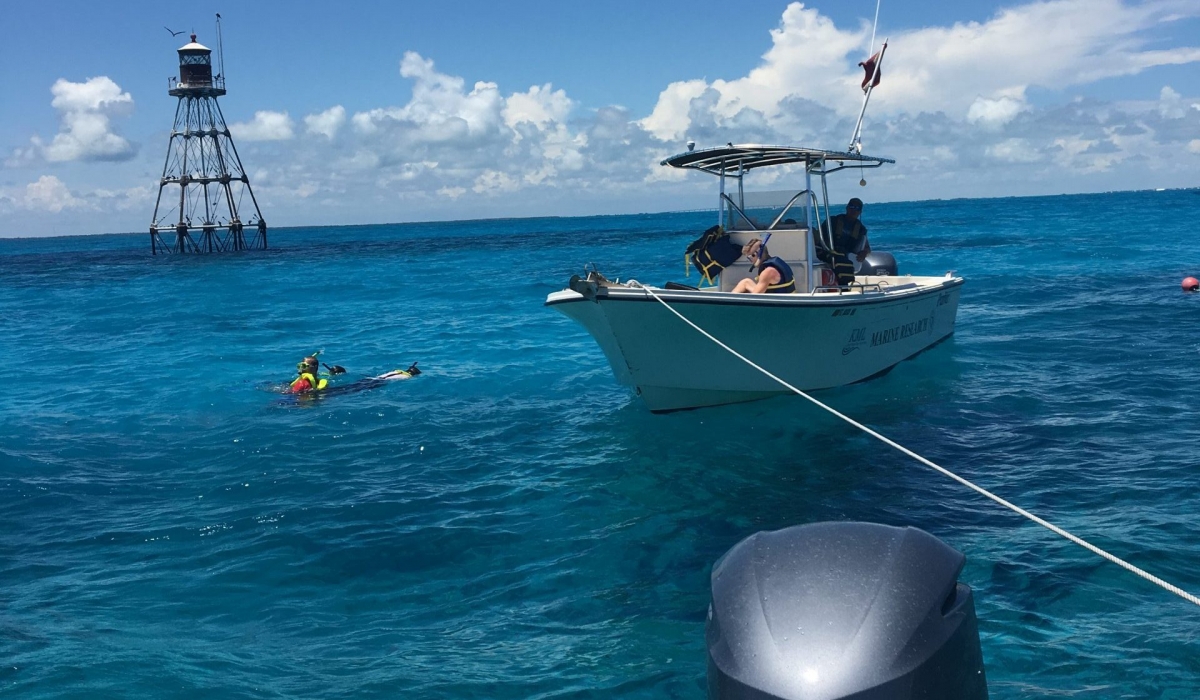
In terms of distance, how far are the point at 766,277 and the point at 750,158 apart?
246 cm

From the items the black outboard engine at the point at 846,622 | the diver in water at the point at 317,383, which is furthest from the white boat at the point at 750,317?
the black outboard engine at the point at 846,622

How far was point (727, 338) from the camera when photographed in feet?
35.7

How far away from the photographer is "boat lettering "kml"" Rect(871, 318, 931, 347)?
41.9ft

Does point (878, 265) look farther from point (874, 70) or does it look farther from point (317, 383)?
point (317, 383)

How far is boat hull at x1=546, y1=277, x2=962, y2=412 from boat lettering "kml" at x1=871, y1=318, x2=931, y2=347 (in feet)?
0.14

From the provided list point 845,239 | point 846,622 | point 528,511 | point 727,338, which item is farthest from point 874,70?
point 846,622

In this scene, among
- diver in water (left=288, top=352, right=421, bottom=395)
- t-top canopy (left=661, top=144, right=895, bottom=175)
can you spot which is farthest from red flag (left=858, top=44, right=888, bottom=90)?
diver in water (left=288, top=352, right=421, bottom=395)

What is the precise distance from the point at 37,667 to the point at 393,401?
8.45 m

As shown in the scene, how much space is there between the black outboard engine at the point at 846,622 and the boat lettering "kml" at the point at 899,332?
978 cm

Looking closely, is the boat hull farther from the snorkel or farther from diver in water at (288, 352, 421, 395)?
diver in water at (288, 352, 421, 395)

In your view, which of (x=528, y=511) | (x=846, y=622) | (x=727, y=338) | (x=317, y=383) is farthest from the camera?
(x=317, y=383)

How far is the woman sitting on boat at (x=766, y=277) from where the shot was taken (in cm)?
1102

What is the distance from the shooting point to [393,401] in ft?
46.9

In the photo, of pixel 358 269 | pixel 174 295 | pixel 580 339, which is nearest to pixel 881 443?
pixel 580 339
